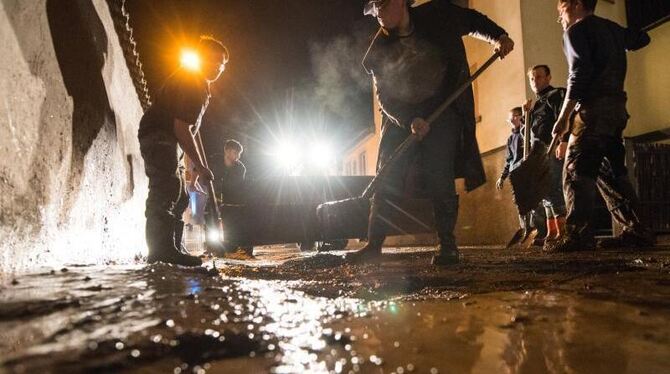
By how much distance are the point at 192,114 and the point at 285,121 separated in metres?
24.1

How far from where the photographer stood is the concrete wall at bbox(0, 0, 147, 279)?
1958 mm

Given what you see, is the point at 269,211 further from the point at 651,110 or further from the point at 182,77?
the point at 651,110

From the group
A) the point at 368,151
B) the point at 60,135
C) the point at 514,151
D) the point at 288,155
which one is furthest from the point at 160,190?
the point at 288,155

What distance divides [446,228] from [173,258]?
84.7 inches

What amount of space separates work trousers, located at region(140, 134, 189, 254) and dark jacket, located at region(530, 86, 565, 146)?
13.9 ft

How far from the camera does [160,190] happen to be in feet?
10.8

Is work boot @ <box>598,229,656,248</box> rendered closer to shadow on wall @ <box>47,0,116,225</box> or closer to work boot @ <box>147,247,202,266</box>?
work boot @ <box>147,247,202,266</box>

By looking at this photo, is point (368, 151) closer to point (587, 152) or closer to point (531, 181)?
point (531, 181)

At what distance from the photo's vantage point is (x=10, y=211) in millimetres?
1920

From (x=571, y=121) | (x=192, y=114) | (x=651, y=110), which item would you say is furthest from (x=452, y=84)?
(x=651, y=110)

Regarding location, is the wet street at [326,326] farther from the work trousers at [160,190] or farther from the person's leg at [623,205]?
the person's leg at [623,205]

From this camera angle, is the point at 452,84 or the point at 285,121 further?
the point at 285,121

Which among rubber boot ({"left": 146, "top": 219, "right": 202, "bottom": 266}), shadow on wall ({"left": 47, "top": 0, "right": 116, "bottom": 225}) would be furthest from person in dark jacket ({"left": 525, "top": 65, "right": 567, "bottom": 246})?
shadow on wall ({"left": 47, "top": 0, "right": 116, "bottom": 225})

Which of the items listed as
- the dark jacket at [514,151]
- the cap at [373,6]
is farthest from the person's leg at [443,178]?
the dark jacket at [514,151]
